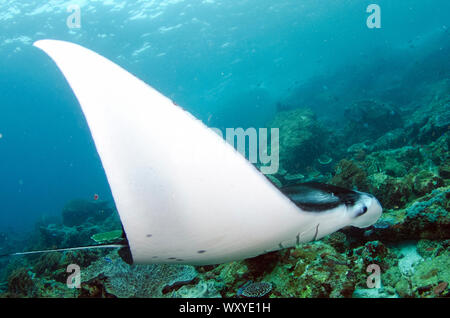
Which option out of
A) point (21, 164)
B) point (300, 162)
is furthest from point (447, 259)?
point (21, 164)

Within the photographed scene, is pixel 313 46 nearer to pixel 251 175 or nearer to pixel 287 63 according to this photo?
pixel 287 63

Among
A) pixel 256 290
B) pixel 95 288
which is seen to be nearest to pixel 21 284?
pixel 95 288

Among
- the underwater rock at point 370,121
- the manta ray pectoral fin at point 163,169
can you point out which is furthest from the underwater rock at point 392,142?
the manta ray pectoral fin at point 163,169

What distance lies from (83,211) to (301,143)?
14.1m

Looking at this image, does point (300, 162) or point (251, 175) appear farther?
point (300, 162)

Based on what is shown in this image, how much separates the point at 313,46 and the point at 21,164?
2861 inches

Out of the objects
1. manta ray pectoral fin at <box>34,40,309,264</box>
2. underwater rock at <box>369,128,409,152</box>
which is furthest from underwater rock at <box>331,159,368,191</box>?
underwater rock at <box>369,128,409,152</box>

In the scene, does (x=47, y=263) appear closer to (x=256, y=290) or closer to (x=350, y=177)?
(x=256, y=290)

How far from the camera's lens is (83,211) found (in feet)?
49.4

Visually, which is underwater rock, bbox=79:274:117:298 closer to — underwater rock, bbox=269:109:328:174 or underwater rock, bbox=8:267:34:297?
underwater rock, bbox=8:267:34:297

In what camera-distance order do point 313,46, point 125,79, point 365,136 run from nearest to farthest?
point 125,79, point 365,136, point 313,46

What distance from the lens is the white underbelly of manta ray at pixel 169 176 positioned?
117cm

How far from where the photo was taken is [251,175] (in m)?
1.29

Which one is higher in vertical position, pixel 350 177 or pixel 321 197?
pixel 321 197
